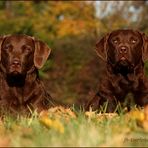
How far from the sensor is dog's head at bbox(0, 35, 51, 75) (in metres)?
8.92

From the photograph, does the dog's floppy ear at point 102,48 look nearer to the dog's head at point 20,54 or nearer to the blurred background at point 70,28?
the dog's head at point 20,54

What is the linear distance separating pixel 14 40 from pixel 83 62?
10363 millimetres

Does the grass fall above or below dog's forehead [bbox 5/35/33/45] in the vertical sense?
below

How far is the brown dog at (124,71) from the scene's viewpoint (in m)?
9.41

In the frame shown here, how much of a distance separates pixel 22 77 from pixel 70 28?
798 inches

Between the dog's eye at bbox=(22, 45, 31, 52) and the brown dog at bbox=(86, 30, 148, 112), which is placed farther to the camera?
the brown dog at bbox=(86, 30, 148, 112)

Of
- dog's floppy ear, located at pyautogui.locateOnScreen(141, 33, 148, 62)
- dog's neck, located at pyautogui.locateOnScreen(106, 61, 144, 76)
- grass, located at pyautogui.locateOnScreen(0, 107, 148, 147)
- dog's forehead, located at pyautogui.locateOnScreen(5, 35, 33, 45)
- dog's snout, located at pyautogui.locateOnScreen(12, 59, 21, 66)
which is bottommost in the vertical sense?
grass, located at pyautogui.locateOnScreen(0, 107, 148, 147)

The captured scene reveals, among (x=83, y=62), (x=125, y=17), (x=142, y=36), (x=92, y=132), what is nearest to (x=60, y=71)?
(x=83, y=62)

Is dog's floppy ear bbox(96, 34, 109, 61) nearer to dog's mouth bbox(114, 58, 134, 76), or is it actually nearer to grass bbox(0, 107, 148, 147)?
dog's mouth bbox(114, 58, 134, 76)

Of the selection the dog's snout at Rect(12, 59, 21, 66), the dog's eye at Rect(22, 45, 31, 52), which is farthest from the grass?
the dog's eye at Rect(22, 45, 31, 52)

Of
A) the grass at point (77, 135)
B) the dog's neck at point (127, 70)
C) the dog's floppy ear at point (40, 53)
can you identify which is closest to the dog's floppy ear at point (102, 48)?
the dog's neck at point (127, 70)

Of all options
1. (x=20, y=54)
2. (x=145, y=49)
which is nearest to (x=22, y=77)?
(x=20, y=54)

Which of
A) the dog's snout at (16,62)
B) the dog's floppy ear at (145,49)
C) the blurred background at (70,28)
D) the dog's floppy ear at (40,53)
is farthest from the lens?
the blurred background at (70,28)

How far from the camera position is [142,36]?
9891 mm
